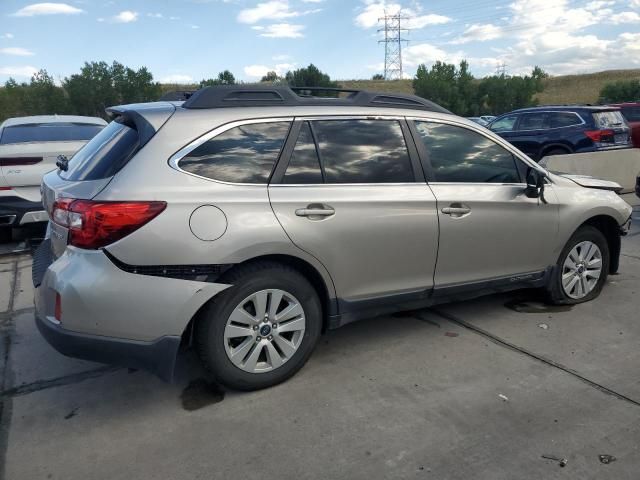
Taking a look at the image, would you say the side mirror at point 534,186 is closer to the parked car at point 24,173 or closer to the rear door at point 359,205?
the rear door at point 359,205

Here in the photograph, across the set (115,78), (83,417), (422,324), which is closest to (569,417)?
(422,324)

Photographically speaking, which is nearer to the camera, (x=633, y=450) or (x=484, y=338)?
(x=633, y=450)

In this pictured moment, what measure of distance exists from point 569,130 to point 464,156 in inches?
330

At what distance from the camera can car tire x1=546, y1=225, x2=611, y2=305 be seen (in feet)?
14.6

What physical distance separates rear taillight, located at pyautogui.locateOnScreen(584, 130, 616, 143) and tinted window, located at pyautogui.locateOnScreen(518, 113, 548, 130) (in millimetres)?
1001

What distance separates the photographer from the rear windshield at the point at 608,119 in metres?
10.8

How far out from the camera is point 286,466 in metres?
2.59

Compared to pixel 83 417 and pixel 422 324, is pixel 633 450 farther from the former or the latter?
pixel 83 417

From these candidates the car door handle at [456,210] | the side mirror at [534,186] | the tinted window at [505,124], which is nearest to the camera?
the car door handle at [456,210]

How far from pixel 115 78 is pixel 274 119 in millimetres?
33348

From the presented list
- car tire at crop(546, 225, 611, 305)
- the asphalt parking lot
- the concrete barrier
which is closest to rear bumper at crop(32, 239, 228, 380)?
the asphalt parking lot

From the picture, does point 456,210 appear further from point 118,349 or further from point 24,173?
point 24,173

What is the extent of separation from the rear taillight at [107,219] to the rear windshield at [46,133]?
177 inches

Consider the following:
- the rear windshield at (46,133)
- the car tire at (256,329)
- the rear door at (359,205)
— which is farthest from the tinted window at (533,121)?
the car tire at (256,329)
